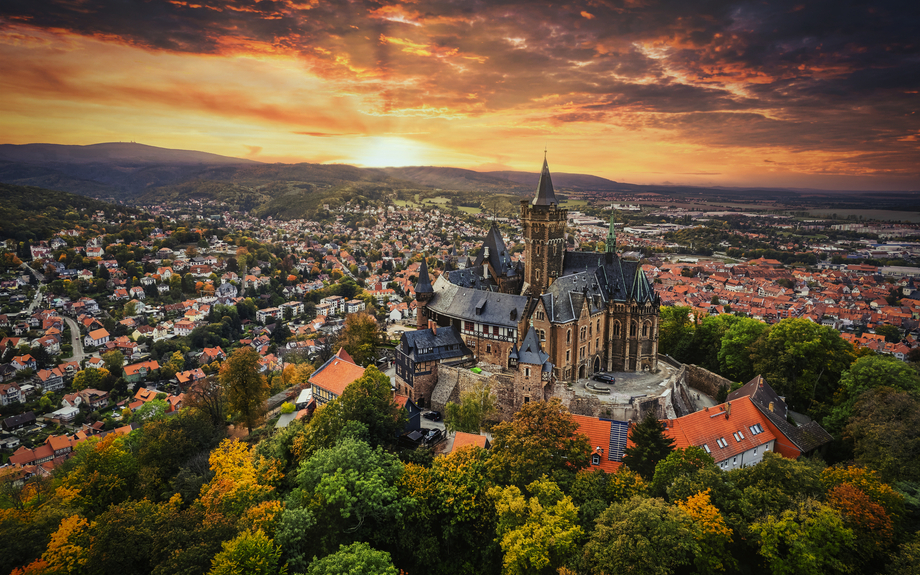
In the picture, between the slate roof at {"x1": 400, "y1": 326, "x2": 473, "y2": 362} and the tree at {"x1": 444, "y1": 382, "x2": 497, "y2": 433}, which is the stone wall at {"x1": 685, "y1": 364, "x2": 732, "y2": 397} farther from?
the slate roof at {"x1": 400, "y1": 326, "x2": 473, "y2": 362}

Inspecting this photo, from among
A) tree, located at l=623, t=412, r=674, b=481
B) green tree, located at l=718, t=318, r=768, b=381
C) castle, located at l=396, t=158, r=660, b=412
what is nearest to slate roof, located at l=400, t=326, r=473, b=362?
castle, located at l=396, t=158, r=660, b=412

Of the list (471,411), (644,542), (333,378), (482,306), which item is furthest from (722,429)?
(333,378)

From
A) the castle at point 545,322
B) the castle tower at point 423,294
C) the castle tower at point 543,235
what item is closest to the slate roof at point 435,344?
the castle at point 545,322

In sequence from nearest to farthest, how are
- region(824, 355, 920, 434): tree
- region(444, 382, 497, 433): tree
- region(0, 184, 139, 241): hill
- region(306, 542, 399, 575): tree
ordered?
region(306, 542, 399, 575): tree, region(824, 355, 920, 434): tree, region(444, 382, 497, 433): tree, region(0, 184, 139, 241): hill

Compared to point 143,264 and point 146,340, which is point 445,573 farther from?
point 143,264

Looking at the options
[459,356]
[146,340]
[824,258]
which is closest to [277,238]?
[146,340]

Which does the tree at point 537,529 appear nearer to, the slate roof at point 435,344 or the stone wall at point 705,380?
the slate roof at point 435,344

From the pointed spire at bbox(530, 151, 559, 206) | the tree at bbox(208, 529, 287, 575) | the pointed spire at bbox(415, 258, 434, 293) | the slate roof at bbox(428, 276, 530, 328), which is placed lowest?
the tree at bbox(208, 529, 287, 575)
